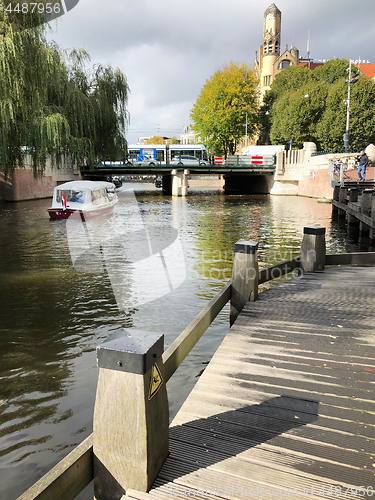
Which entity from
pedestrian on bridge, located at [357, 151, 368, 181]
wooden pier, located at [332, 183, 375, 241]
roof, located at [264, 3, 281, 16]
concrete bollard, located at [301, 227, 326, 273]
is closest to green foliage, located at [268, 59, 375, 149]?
pedestrian on bridge, located at [357, 151, 368, 181]

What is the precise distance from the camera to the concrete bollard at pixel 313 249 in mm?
6949

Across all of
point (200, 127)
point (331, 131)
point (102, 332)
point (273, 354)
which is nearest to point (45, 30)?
point (102, 332)

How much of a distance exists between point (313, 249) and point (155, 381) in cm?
559

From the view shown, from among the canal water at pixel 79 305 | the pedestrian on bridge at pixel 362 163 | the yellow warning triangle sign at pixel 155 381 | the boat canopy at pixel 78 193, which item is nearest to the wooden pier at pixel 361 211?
the canal water at pixel 79 305

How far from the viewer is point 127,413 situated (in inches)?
84.1

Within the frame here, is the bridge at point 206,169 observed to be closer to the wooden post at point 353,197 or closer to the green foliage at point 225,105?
the green foliage at point 225,105

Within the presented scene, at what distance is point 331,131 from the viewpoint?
1809 inches

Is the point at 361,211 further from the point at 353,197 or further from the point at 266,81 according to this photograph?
the point at 266,81

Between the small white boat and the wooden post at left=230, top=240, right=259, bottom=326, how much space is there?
57.0ft

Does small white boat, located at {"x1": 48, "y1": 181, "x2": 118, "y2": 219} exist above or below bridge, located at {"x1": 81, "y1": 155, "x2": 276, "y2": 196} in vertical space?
below

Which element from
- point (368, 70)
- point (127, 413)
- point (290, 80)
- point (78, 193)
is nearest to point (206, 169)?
point (78, 193)

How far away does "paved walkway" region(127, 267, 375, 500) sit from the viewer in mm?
2414

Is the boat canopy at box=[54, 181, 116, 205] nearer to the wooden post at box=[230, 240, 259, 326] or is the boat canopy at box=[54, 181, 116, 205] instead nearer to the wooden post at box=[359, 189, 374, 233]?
the wooden post at box=[359, 189, 374, 233]

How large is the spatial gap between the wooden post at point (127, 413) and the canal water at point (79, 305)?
1745 millimetres
